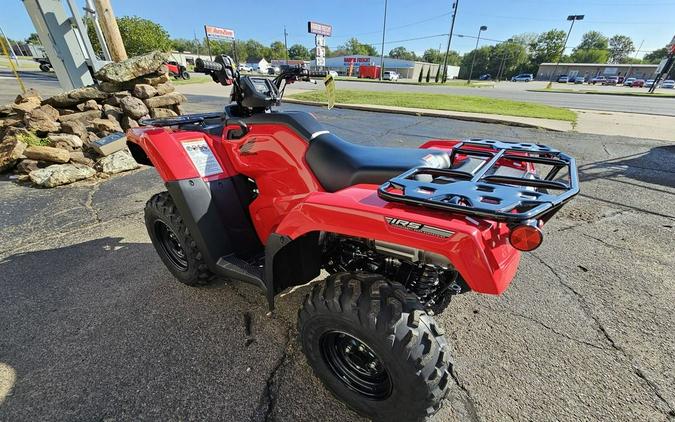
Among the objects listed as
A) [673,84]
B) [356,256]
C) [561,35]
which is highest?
[561,35]

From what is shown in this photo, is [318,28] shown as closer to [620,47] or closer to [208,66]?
[208,66]

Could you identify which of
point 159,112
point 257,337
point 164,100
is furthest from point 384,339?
point 164,100

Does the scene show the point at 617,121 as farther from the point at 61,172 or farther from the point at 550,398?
the point at 61,172

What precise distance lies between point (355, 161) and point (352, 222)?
46cm

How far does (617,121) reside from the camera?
1106 centimetres

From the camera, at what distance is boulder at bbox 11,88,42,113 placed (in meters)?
5.75

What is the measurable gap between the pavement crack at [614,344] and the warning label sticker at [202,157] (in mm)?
2929

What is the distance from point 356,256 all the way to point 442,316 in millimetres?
946

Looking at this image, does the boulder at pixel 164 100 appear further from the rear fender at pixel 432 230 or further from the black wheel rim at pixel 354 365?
the black wheel rim at pixel 354 365

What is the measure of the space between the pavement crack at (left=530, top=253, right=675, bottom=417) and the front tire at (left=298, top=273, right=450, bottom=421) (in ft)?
4.53

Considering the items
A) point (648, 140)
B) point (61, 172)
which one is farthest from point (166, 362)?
point (648, 140)

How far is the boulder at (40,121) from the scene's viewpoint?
18.1 ft

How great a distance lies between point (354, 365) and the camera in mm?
1686

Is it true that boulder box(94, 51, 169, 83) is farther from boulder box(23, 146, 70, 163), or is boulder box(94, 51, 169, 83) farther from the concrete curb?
the concrete curb
